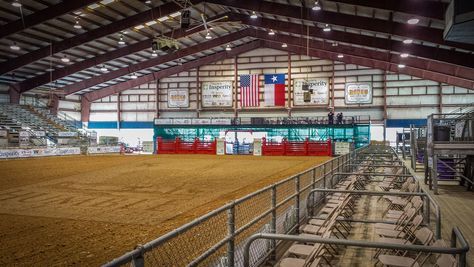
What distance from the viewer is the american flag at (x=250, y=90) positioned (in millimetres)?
39719

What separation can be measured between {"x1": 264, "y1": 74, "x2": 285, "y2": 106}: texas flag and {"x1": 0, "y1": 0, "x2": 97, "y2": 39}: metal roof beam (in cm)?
2195

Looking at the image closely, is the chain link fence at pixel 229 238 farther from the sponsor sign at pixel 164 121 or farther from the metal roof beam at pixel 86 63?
the sponsor sign at pixel 164 121

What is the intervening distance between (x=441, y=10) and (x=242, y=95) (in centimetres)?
2572

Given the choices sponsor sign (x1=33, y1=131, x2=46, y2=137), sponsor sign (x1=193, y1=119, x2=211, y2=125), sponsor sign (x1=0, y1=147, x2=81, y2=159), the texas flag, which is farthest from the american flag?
sponsor sign (x1=33, y1=131, x2=46, y2=137)

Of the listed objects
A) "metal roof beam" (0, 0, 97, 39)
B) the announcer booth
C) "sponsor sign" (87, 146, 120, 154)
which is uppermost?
"metal roof beam" (0, 0, 97, 39)

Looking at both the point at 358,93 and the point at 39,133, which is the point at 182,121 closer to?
the point at 39,133

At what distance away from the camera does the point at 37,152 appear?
28.3 m

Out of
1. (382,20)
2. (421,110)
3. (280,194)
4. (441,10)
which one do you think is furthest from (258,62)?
(280,194)

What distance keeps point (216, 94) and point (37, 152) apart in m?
19.7

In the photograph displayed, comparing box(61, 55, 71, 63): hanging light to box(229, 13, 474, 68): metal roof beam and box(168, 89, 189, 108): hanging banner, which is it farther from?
box(229, 13, 474, 68): metal roof beam

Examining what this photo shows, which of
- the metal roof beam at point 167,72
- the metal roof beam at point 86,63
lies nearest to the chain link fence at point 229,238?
the metal roof beam at point 86,63

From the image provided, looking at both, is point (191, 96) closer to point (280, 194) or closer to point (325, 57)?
point (325, 57)

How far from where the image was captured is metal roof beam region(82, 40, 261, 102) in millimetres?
40844

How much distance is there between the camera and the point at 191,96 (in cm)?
4303
